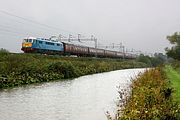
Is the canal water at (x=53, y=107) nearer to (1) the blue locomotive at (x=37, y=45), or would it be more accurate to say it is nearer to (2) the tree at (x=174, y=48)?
(1) the blue locomotive at (x=37, y=45)

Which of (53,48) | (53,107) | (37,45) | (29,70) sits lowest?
(53,107)

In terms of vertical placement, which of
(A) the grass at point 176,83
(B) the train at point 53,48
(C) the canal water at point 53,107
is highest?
(B) the train at point 53,48

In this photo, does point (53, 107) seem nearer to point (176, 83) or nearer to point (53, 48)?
point (176, 83)

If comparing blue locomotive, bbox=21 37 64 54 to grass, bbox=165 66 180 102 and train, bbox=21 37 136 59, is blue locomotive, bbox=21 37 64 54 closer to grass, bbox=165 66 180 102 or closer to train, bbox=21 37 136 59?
train, bbox=21 37 136 59

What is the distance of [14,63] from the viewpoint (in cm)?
4050

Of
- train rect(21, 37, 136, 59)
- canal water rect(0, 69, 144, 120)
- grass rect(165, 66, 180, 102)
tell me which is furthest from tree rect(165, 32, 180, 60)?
canal water rect(0, 69, 144, 120)

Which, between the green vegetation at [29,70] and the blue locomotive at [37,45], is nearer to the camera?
the green vegetation at [29,70]

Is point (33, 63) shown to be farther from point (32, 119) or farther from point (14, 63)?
point (32, 119)

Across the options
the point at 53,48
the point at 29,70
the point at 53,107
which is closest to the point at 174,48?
the point at 53,48

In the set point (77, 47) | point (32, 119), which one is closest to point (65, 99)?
point (32, 119)

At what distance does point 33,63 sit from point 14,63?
365cm

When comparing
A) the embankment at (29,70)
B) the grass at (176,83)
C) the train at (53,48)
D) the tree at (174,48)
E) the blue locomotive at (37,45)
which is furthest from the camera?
the tree at (174,48)

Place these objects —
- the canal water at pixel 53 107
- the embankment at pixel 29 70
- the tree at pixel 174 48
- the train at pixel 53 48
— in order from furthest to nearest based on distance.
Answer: the tree at pixel 174 48, the train at pixel 53 48, the embankment at pixel 29 70, the canal water at pixel 53 107

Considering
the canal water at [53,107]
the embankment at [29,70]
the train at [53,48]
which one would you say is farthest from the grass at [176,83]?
the train at [53,48]
